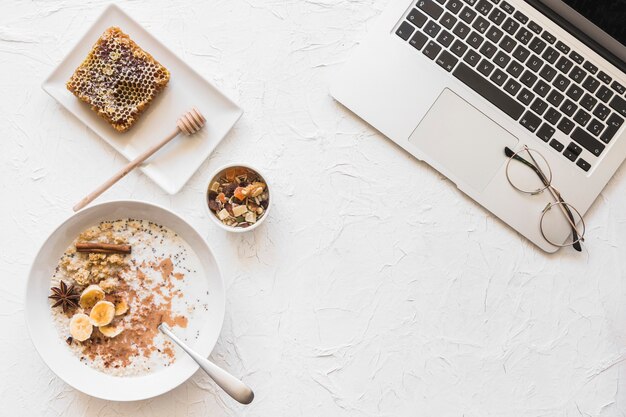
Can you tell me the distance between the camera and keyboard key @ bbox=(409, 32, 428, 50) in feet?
3.14

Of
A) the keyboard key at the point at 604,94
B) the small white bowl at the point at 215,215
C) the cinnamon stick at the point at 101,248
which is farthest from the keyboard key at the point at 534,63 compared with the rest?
the cinnamon stick at the point at 101,248

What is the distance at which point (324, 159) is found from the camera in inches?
38.9

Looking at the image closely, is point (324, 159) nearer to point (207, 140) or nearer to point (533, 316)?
point (207, 140)

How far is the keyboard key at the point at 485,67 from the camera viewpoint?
961 millimetres

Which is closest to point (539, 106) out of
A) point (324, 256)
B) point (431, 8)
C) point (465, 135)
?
point (465, 135)

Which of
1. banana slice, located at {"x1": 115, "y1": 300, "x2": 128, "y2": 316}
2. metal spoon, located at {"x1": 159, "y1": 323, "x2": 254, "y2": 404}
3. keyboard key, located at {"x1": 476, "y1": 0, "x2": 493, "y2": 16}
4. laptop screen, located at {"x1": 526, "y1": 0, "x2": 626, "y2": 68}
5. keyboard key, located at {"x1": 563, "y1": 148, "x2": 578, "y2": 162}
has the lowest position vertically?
banana slice, located at {"x1": 115, "y1": 300, "x2": 128, "y2": 316}

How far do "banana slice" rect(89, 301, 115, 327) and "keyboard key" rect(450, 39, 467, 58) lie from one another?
677 millimetres

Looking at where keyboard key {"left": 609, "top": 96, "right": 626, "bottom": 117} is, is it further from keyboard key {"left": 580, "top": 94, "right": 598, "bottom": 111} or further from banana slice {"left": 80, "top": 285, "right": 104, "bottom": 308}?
banana slice {"left": 80, "top": 285, "right": 104, "bottom": 308}

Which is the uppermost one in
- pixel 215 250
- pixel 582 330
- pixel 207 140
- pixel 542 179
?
pixel 542 179

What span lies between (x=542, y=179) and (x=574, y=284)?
0.63 feet

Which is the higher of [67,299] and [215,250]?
[215,250]

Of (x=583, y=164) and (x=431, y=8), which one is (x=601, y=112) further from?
(x=431, y=8)

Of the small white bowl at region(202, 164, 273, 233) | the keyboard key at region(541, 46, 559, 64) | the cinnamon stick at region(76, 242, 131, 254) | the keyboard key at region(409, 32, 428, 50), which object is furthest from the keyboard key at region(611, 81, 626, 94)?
the cinnamon stick at region(76, 242, 131, 254)

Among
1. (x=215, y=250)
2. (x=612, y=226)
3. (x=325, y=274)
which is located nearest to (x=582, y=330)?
(x=612, y=226)
